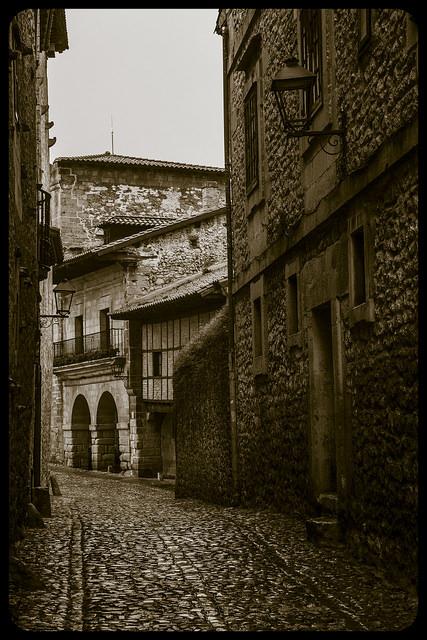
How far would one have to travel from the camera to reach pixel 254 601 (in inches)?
258

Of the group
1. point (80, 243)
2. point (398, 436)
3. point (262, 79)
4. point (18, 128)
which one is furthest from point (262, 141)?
point (80, 243)

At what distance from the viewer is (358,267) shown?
28.0ft

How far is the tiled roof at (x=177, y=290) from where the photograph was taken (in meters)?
26.1

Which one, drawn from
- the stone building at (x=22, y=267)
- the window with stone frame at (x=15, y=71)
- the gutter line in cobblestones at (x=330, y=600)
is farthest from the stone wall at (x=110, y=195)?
the gutter line in cobblestones at (x=330, y=600)

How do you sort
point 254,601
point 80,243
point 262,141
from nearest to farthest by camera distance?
point 254,601, point 262,141, point 80,243

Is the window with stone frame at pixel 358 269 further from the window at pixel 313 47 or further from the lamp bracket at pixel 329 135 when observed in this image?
the window at pixel 313 47

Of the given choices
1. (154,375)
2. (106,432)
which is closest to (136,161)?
(106,432)

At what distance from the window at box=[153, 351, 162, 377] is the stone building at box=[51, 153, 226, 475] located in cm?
72

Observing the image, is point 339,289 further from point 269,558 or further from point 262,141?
point 262,141

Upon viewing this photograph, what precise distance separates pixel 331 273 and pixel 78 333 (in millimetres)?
25282

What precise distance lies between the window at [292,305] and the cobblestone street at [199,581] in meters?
2.29

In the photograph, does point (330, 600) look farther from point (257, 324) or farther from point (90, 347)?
point (90, 347)

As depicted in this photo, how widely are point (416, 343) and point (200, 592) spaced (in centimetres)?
239

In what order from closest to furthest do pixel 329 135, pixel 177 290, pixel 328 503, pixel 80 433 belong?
pixel 329 135 < pixel 328 503 < pixel 177 290 < pixel 80 433
